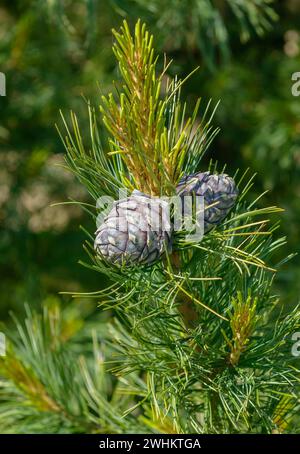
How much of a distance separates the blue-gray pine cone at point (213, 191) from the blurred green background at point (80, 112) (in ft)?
1.62

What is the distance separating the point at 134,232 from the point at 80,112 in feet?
2.07

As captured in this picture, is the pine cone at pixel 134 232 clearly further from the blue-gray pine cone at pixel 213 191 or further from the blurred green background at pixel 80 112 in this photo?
the blurred green background at pixel 80 112

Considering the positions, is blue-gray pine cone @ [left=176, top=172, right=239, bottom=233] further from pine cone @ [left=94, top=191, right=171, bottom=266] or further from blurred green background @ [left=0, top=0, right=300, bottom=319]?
blurred green background @ [left=0, top=0, right=300, bottom=319]

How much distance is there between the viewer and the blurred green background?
881mm

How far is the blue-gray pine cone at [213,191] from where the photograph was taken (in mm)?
349

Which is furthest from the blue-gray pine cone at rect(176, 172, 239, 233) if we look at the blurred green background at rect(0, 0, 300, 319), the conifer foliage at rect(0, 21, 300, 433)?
the blurred green background at rect(0, 0, 300, 319)

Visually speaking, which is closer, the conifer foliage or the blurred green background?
the conifer foliage

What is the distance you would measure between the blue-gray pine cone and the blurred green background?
1.62 ft

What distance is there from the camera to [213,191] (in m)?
0.35

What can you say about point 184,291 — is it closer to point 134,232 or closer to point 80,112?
point 134,232

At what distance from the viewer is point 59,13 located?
69 cm

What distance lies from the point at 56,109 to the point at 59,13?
0.82 feet
